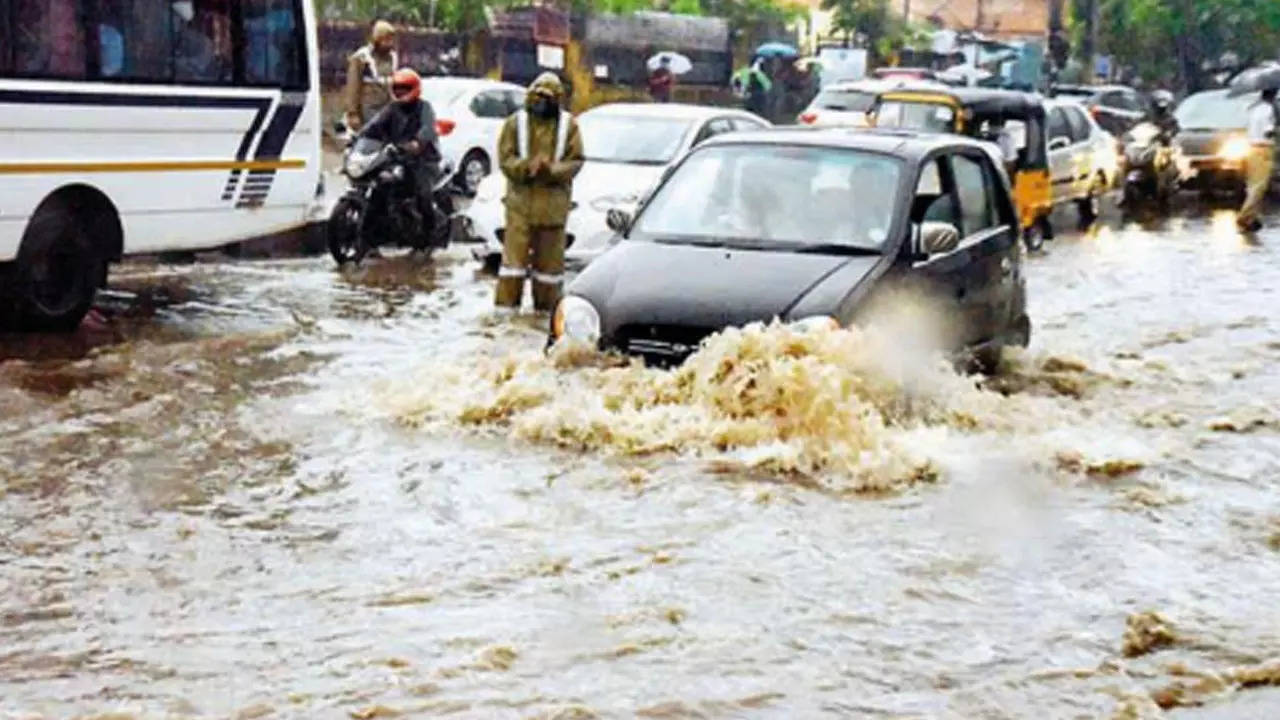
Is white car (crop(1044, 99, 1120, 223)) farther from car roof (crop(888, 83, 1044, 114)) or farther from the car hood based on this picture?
the car hood

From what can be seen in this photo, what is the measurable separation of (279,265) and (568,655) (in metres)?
10.8

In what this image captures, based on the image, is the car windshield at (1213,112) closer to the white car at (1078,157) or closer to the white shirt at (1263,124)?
the white car at (1078,157)

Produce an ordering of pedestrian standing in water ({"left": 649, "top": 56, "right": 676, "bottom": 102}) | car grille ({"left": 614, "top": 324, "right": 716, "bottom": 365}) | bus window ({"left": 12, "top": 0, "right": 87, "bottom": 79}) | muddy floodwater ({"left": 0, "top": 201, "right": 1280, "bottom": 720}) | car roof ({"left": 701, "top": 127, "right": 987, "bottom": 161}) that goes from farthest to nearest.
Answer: pedestrian standing in water ({"left": 649, "top": 56, "right": 676, "bottom": 102}), bus window ({"left": 12, "top": 0, "right": 87, "bottom": 79}), car roof ({"left": 701, "top": 127, "right": 987, "bottom": 161}), car grille ({"left": 614, "top": 324, "right": 716, "bottom": 365}), muddy floodwater ({"left": 0, "top": 201, "right": 1280, "bottom": 720})

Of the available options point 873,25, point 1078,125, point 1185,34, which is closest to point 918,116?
point 1078,125

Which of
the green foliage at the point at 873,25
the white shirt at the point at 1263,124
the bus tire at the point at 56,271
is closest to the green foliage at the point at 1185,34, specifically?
the green foliage at the point at 873,25

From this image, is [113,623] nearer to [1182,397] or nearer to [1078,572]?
[1078,572]

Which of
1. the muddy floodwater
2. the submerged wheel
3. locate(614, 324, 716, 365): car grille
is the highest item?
locate(614, 324, 716, 365): car grille

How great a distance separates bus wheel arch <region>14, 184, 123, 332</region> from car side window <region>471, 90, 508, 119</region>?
41.7 ft

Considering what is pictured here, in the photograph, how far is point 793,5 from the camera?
47812 mm

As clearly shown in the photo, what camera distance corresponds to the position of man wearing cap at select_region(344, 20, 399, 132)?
57.0 ft

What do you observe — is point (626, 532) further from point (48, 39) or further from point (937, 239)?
point (48, 39)

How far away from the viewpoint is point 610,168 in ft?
52.6

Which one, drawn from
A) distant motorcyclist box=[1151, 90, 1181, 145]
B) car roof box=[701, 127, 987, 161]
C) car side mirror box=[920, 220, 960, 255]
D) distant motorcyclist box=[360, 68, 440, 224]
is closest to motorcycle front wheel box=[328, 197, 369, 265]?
distant motorcyclist box=[360, 68, 440, 224]

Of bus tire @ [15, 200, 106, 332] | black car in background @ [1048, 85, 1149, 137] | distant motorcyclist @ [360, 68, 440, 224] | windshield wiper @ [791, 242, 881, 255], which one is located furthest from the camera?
black car in background @ [1048, 85, 1149, 137]
